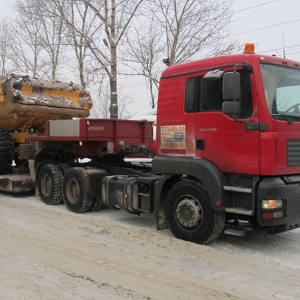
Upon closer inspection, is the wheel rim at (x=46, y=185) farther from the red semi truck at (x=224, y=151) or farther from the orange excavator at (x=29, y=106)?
the red semi truck at (x=224, y=151)

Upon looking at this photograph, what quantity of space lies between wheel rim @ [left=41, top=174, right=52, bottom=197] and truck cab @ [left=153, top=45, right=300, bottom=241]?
425 centimetres

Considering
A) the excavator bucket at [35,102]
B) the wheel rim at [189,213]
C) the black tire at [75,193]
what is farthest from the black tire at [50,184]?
the wheel rim at [189,213]

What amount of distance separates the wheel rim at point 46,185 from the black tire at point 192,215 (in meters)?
3.99

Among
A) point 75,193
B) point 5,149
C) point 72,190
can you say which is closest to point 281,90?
point 75,193

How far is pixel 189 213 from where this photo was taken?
20.3 feet

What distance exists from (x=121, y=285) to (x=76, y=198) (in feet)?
14.4

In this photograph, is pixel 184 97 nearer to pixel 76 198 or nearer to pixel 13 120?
pixel 76 198

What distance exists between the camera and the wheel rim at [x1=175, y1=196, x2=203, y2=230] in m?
6.07

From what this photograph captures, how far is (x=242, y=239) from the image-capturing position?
6574mm

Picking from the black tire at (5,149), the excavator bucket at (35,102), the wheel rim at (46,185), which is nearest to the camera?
the wheel rim at (46,185)

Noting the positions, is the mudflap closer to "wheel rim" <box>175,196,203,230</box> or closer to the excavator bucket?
the excavator bucket

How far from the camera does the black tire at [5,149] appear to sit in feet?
34.4

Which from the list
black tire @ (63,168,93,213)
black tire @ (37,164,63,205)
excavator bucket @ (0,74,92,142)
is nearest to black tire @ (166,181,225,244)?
black tire @ (63,168,93,213)

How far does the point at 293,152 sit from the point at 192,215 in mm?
1694
